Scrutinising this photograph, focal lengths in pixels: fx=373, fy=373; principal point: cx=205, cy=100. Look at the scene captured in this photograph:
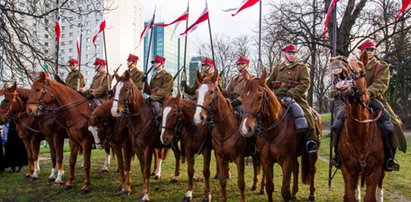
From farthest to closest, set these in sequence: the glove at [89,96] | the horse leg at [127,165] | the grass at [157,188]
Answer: the glove at [89,96], the horse leg at [127,165], the grass at [157,188]

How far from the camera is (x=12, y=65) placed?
40.0 feet

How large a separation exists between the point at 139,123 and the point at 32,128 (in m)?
4.62

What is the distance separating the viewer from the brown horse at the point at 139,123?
8484 millimetres

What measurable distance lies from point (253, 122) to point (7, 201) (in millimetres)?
6525

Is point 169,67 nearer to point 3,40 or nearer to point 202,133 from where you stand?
point 3,40

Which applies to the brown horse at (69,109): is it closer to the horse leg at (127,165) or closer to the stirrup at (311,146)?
the horse leg at (127,165)

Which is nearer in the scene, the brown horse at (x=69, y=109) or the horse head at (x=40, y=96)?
the horse head at (x=40, y=96)

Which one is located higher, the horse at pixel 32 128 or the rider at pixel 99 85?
→ the rider at pixel 99 85

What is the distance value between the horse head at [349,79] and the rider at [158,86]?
4.87 metres

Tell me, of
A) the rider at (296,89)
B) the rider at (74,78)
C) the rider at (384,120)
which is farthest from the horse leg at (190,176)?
the rider at (74,78)

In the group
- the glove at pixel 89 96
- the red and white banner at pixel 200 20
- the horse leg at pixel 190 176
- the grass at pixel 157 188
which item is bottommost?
the grass at pixel 157 188

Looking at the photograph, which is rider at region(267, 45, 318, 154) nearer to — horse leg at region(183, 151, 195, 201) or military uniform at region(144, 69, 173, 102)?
horse leg at region(183, 151, 195, 201)

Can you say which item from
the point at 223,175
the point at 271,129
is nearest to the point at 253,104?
the point at 271,129

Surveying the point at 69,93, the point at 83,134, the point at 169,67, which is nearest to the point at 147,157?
the point at 83,134
